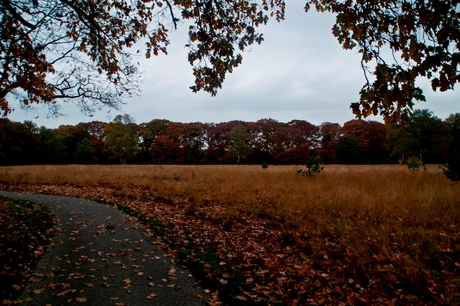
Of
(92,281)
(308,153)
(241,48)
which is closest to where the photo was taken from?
(92,281)

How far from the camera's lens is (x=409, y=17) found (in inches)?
126

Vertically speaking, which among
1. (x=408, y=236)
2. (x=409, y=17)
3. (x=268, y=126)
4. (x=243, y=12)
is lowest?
(x=408, y=236)

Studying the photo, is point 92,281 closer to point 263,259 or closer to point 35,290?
point 35,290

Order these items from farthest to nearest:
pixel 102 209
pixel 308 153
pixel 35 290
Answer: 1. pixel 308 153
2. pixel 102 209
3. pixel 35 290

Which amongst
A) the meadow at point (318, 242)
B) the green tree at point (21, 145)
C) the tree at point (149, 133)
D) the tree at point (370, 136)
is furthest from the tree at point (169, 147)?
the meadow at point (318, 242)

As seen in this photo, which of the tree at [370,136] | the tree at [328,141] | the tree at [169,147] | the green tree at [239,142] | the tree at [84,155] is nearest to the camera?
the green tree at [239,142]

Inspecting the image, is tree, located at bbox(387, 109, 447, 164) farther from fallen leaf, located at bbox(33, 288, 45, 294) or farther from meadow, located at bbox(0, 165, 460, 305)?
fallen leaf, located at bbox(33, 288, 45, 294)

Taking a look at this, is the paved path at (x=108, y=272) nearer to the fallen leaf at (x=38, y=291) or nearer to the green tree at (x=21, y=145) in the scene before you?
the fallen leaf at (x=38, y=291)

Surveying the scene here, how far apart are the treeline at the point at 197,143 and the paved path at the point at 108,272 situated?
4692cm

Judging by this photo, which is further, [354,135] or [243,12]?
[354,135]

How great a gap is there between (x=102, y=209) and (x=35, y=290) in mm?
6369

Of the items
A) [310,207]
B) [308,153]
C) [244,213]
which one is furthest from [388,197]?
[308,153]

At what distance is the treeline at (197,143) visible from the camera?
5131 centimetres

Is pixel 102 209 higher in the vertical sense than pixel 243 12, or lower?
lower
